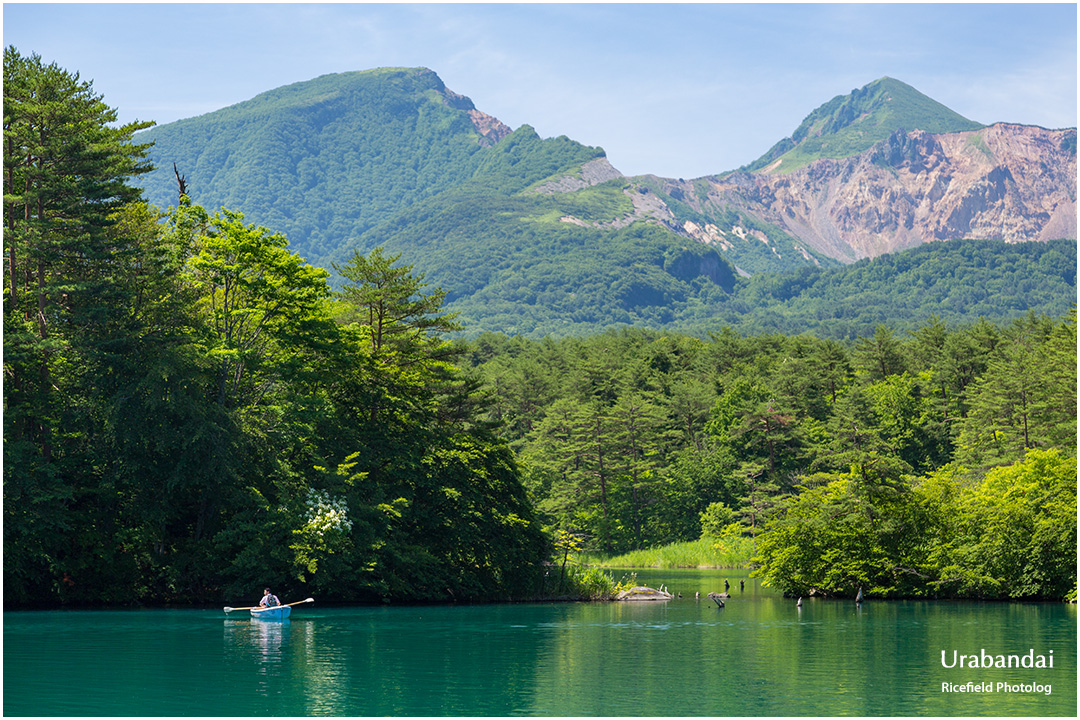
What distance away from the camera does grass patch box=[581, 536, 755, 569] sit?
3046 inches

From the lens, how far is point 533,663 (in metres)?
28.6

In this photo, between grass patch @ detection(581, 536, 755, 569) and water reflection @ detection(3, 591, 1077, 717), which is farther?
grass patch @ detection(581, 536, 755, 569)

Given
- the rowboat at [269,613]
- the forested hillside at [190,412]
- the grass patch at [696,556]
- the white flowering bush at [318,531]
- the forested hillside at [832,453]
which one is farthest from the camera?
the grass patch at [696,556]

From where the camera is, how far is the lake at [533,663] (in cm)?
2236

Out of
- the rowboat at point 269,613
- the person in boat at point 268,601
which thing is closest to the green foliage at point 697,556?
the person in boat at point 268,601

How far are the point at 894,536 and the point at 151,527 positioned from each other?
97.7 feet

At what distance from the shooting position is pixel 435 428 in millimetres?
47750

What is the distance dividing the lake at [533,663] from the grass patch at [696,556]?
34366 millimetres

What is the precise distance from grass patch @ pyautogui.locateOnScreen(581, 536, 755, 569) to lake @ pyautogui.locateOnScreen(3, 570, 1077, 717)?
113ft

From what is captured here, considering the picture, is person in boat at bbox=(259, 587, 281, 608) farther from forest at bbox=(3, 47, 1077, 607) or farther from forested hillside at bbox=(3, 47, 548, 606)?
forest at bbox=(3, 47, 1077, 607)

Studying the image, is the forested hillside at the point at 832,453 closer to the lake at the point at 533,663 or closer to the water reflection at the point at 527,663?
the lake at the point at 533,663

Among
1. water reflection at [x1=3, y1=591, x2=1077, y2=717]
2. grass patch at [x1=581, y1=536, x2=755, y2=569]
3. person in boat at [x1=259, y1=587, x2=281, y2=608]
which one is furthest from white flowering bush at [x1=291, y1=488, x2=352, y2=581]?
grass patch at [x1=581, y1=536, x2=755, y2=569]

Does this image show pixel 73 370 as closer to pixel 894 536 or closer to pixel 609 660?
pixel 609 660

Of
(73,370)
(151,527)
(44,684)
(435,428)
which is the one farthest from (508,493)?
(44,684)
